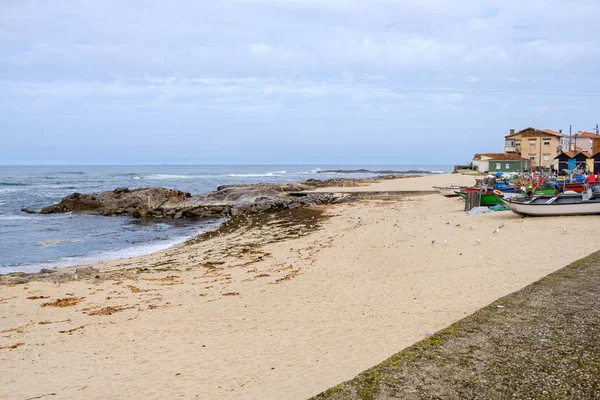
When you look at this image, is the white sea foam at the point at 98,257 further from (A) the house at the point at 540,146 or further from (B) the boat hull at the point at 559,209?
(A) the house at the point at 540,146

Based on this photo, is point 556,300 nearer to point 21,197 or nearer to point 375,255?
point 375,255

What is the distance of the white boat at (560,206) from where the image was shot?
19.1 metres

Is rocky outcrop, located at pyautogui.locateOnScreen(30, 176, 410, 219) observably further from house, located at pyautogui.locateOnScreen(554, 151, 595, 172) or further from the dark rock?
house, located at pyautogui.locateOnScreen(554, 151, 595, 172)

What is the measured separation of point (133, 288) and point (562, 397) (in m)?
10.2

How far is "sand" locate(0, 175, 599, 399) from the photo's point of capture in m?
6.50

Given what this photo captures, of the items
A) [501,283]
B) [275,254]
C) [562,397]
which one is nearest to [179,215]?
[275,254]

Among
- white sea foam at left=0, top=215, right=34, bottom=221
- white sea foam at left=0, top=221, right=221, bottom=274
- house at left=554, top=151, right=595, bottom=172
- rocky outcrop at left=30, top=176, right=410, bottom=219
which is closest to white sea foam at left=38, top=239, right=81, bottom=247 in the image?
white sea foam at left=0, top=221, right=221, bottom=274

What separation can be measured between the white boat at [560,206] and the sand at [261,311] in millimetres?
1165

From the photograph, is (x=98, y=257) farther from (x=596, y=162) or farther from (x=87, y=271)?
(x=596, y=162)

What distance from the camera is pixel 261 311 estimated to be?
961 centimetres

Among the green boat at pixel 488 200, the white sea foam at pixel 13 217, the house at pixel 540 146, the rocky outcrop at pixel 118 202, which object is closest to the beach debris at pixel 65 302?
the green boat at pixel 488 200

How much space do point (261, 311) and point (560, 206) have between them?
1471 centimetres

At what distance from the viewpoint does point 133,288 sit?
1238 centimetres

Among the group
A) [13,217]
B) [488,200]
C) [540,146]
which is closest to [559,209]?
[488,200]
